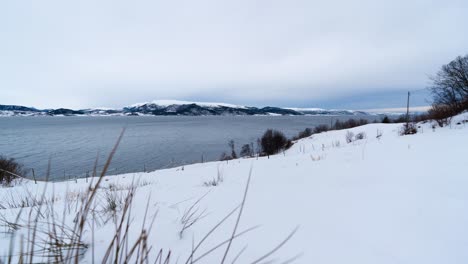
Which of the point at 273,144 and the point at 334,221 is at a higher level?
the point at 334,221

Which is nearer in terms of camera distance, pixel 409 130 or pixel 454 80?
pixel 409 130

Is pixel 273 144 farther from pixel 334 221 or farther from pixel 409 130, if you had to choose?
pixel 334 221

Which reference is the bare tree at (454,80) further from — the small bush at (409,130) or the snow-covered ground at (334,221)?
the snow-covered ground at (334,221)

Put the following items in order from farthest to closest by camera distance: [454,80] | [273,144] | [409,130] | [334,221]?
[273,144] → [454,80] → [409,130] → [334,221]

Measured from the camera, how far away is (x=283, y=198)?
211 centimetres

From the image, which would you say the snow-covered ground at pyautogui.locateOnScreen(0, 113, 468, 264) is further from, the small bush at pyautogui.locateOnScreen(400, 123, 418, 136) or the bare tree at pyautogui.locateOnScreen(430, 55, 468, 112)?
the bare tree at pyautogui.locateOnScreen(430, 55, 468, 112)

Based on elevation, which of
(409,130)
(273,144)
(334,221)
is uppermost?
(409,130)

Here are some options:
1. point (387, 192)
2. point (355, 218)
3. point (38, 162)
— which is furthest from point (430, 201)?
point (38, 162)

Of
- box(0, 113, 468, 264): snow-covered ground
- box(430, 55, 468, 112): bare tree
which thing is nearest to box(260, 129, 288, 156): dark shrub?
box(430, 55, 468, 112): bare tree

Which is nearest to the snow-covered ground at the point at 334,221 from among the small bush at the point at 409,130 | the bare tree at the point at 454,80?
the small bush at the point at 409,130

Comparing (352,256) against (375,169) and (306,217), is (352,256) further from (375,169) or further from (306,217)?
(375,169)

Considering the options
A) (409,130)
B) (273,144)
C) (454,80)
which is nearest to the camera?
(409,130)

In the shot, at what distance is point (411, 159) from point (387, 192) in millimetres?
1905

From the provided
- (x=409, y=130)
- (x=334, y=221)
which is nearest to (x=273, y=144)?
(x=409, y=130)
